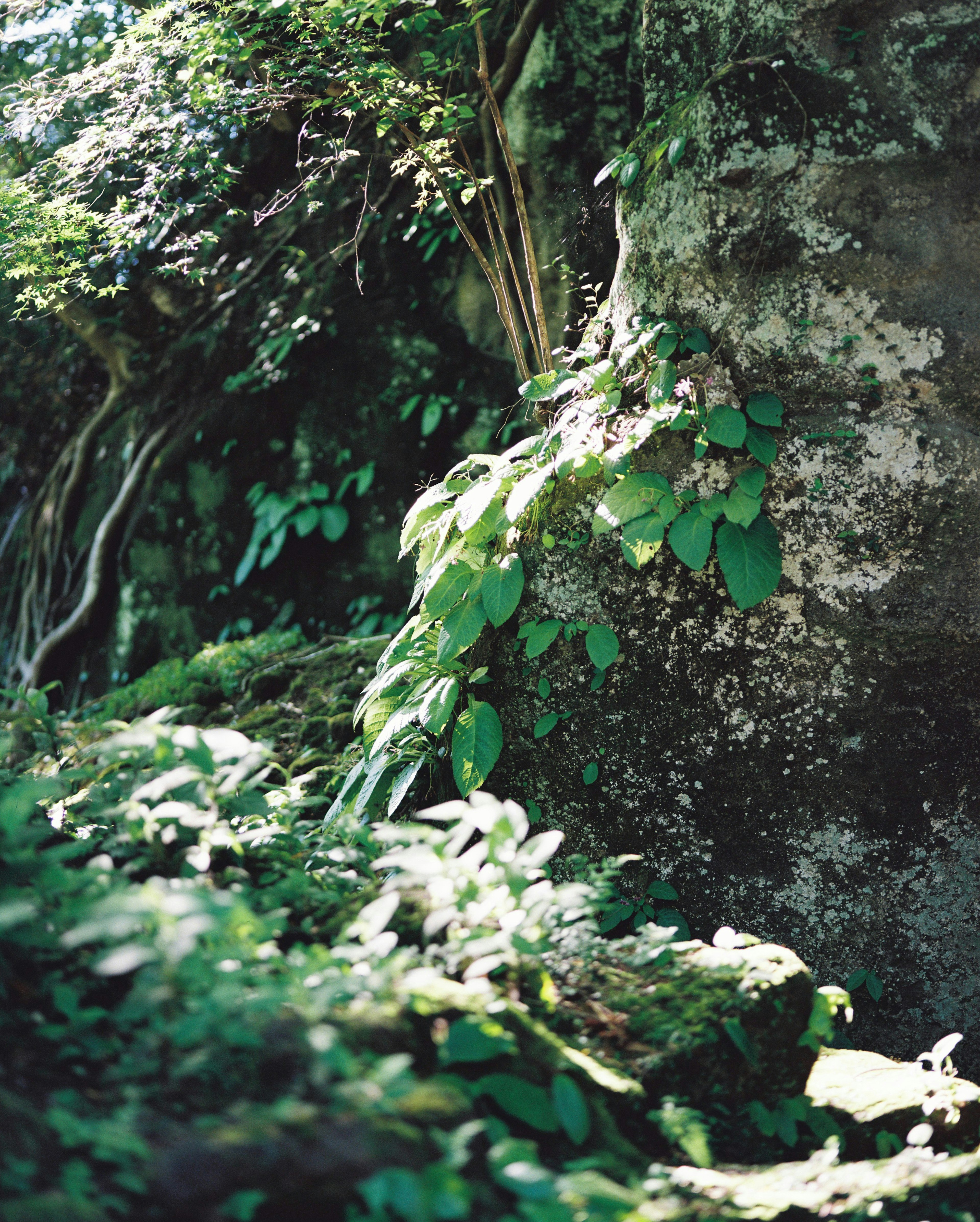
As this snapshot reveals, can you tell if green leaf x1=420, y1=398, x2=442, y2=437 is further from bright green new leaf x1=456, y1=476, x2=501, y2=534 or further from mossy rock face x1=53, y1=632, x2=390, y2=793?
bright green new leaf x1=456, y1=476, x2=501, y2=534

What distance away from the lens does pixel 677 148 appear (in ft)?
8.77

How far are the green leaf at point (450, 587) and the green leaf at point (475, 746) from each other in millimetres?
333

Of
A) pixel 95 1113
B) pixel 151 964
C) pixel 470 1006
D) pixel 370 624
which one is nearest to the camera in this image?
pixel 95 1113

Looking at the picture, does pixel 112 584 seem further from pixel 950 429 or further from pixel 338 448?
pixel 950 429

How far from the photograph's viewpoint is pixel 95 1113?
1.15m

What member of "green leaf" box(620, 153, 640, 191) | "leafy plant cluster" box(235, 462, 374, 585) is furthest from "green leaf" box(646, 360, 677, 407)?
"leafy plant cluster" box(235, 462, 374, 585)

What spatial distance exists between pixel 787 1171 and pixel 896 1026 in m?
Answer: 1.22

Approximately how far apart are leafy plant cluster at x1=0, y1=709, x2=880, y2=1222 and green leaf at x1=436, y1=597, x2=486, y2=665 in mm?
900

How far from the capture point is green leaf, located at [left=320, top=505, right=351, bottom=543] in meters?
5.53

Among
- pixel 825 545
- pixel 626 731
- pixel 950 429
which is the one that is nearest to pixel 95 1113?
pixel 626 731

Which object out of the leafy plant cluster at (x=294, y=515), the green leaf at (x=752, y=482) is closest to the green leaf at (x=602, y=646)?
the green leaf at (x=752, y=482)

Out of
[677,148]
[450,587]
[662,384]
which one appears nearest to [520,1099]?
[450,587]

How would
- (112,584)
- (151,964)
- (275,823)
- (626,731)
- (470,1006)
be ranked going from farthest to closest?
1. (112,584)
2. (626,731)
3. (275,823)
4. (470,1006)
5. (151,964)

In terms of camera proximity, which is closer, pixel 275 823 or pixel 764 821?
pixel 275 823
